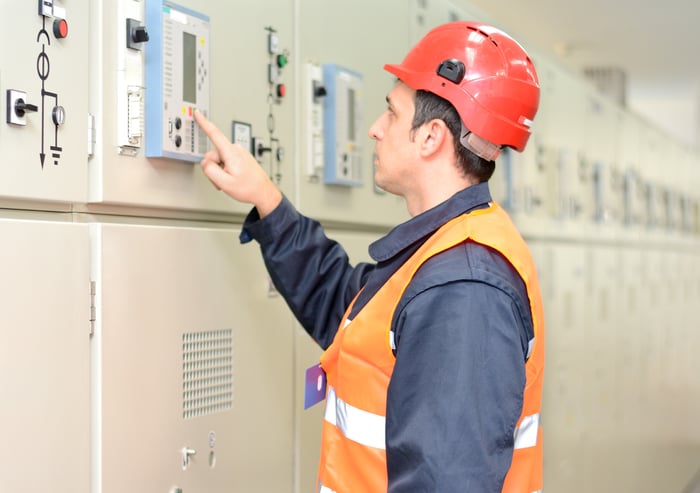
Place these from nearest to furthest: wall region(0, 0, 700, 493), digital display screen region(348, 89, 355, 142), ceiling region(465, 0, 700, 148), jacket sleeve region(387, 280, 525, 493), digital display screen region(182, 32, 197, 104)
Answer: jacket sleeve region(387, 280, 525, 493) → wall region(0, 0, 700, 493) → digital display screen region(182, 32, 197, 104) → digital display screen region(348, 89, 355, 142) → ceiling region(465, 0, 700, 148)

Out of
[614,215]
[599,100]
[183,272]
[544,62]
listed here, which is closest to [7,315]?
[183,272]

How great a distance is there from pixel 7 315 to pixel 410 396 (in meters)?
0.68

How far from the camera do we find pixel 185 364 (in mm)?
1746

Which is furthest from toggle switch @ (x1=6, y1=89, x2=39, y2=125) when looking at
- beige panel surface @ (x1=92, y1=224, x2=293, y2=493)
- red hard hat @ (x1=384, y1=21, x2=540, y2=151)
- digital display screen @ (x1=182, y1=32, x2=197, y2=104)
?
red hard hat @ (x1=384, y1=21, x2=540, y2=151)

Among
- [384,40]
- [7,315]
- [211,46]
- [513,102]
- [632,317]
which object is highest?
[384,40]

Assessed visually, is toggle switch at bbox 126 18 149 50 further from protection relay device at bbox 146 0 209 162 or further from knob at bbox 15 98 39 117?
knob at bbox 15 98 39 117

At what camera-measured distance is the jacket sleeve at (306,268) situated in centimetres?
185

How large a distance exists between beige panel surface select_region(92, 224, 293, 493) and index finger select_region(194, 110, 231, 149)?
200mm

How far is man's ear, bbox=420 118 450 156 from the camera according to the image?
5.24ft

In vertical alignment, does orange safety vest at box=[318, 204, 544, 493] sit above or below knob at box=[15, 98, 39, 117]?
below

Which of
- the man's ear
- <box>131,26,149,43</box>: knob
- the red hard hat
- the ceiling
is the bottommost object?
the man's ear

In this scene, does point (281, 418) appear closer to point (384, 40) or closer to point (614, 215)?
point (384, 40)

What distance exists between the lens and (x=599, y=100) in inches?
188

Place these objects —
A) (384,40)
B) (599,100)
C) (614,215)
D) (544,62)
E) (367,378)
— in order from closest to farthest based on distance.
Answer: (367,378) < (384,40) < (544,62) < (599,100) < (614,215)
